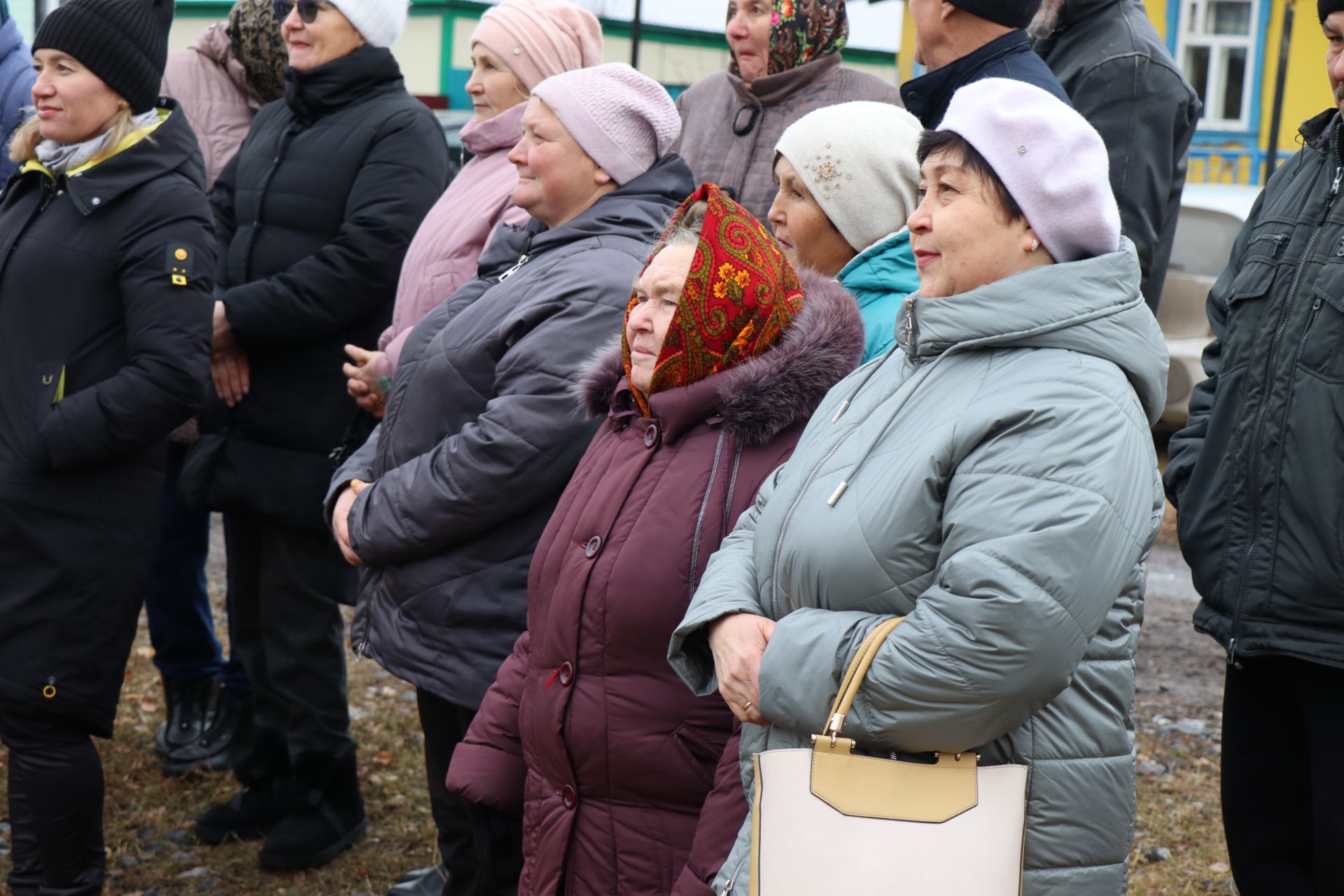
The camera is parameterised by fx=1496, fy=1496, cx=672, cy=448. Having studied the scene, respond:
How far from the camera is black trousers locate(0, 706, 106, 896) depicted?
362 cm

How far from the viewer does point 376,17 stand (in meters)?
4.30

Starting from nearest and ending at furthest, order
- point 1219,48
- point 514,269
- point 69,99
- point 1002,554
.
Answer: point 1002,554 < point 514,269 < point 69,99 < point 1219,48

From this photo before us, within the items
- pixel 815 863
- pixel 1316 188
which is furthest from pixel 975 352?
pixel 1316 188

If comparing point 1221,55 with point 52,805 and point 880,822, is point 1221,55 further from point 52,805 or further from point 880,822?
point 880,822

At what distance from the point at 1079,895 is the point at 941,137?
111cm

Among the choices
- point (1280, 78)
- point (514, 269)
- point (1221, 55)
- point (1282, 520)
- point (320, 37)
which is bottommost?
point (1221, 55)

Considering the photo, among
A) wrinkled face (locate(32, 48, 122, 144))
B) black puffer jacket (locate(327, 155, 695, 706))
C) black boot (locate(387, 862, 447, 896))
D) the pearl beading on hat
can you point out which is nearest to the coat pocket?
wrinkled face (locate(32, 48, 122, 144))

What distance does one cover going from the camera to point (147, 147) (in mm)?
3725

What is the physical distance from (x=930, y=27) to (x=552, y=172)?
0.99m

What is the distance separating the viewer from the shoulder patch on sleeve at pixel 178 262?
362 centimetres

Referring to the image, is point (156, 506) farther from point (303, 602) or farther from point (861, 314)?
point (861, 314)

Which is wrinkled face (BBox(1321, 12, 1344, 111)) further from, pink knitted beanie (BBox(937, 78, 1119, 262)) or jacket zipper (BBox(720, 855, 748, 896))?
jacket zipper (BBox(720, 855, 748, 896))

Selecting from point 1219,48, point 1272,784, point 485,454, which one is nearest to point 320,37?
point 485,454

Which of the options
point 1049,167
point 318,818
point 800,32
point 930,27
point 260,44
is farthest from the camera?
point 260,44
